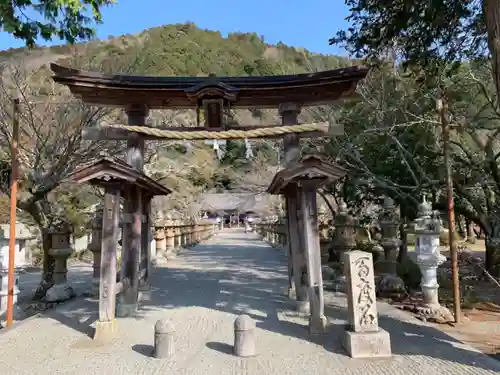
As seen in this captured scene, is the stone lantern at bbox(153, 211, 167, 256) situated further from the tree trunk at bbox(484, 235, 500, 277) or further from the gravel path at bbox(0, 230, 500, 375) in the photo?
the tree trunk at bbox(484, 235, 500, 277)

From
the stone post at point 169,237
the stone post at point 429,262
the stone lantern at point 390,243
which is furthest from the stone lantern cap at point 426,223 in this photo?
the stone post at point 169,237

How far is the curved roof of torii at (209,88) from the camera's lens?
761 cm

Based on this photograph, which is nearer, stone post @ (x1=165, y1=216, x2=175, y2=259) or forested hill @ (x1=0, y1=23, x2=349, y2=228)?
forested hill @ (x1=0, y1=23, x2=349, y2=228)

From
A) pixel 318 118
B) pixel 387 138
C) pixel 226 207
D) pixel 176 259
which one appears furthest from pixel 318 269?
pixel 226 207

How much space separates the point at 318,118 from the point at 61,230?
996cm

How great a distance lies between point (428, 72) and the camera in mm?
8055

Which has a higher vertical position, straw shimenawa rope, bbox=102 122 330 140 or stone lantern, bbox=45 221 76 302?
straw shimenawa rope, bbox=102 122 330 140

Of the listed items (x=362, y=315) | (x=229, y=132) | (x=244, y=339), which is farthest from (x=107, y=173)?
(x=362, y=315)

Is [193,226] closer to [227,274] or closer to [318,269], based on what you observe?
[227,274]

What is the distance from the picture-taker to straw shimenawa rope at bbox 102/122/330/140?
757 cm

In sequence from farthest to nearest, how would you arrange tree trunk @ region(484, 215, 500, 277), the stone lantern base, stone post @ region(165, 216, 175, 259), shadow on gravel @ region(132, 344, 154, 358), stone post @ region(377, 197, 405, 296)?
stone post @ region(165, 216, 175, 259) < tree trunk @ region(484, 215, 500, 277) < stone post @ region(377, 197, 405, 296) < the stone lantern base < shadow on gravel @ region(132, 344, 154, 358)

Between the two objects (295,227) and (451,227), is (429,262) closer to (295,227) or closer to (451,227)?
(451,227)

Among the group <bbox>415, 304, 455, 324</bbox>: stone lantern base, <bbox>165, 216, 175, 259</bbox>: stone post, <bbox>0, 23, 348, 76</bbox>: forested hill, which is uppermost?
<bbox>0, 23, 348, 76</bbox>: forested hill

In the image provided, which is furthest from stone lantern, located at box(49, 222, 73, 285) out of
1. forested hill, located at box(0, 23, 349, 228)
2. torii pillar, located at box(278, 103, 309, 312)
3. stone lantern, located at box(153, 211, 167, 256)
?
stone lantern, located at box(153, 211, 167, 256)
